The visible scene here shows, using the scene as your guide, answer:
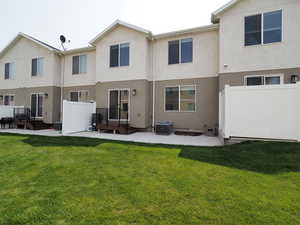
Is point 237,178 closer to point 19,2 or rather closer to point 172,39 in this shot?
point 172,39

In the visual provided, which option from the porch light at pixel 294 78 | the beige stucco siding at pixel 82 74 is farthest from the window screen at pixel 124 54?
the porch light at pixel 294 78

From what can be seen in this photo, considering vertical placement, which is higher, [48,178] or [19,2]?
[19,2]

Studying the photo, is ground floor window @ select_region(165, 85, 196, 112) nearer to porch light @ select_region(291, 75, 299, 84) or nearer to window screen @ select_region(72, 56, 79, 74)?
porch light @ select_region(291, 75, 299, 84)

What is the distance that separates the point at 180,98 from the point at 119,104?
380cm

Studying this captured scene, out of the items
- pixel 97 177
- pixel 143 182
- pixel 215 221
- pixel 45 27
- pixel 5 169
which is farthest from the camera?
pixel 45 27

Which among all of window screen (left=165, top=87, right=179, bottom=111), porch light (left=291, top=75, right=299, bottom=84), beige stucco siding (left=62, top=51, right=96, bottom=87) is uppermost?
beige stucco siding (left=62, top=51, right=96, bottom=87)

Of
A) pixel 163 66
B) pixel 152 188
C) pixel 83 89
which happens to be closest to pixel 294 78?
pixel 163 66

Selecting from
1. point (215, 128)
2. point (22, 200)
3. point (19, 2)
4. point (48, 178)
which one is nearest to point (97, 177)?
point (48, 178)

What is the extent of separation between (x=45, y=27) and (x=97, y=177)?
15.9 meters

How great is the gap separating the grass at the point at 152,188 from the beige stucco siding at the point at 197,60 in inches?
213

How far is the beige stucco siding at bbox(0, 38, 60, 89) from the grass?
30.4 ft

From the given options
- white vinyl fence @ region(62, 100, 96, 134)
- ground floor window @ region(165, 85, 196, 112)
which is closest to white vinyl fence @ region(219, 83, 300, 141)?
ground floor window @ region(165, 85, 196, 112)

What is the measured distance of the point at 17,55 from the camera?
13211mm

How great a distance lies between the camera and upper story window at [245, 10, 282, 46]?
7348mm
